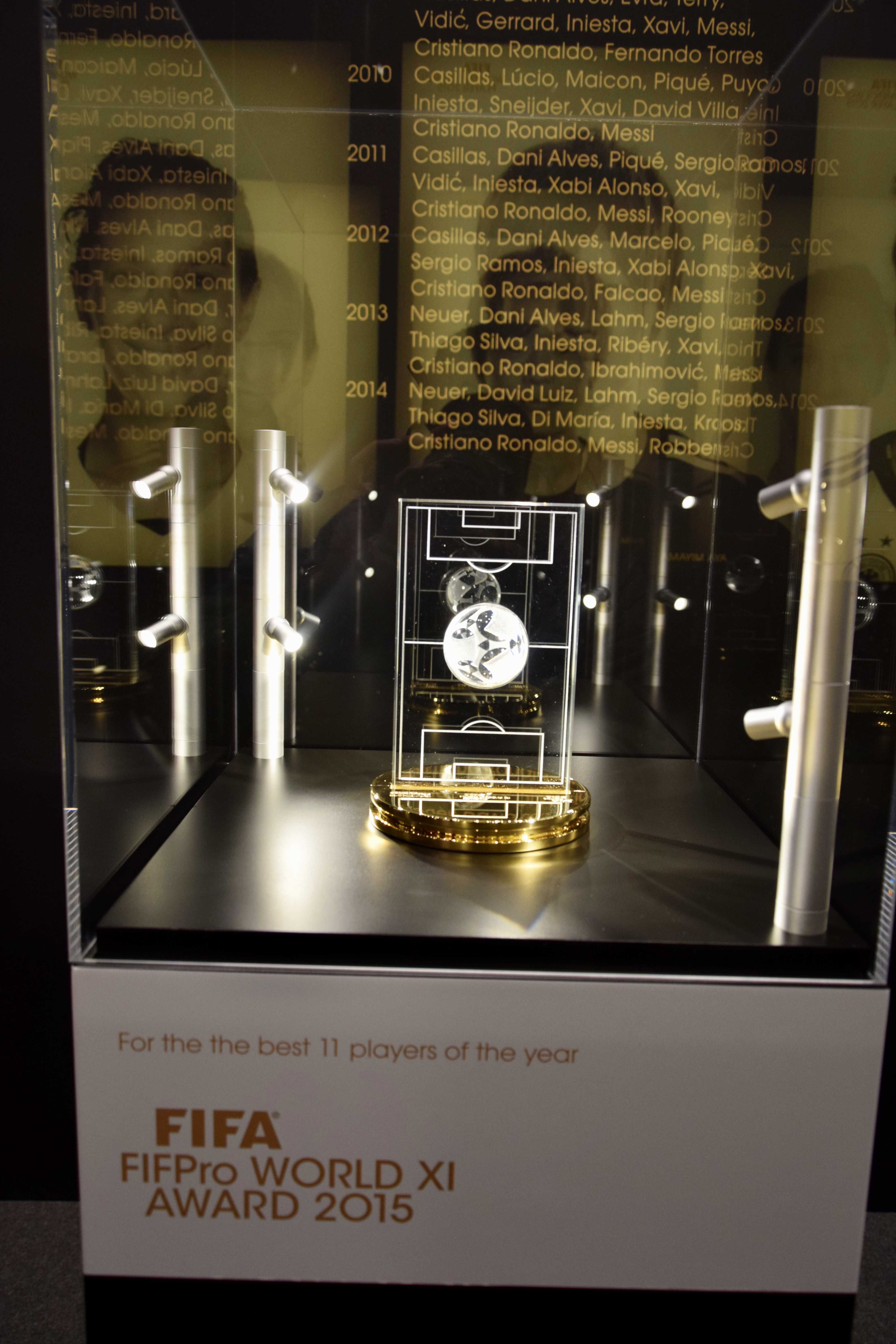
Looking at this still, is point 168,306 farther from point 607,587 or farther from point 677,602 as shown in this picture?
point 677,602

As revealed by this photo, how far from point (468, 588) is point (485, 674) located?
13cm

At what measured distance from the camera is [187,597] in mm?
1527

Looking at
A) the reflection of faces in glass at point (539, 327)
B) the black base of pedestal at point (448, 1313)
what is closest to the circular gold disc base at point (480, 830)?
the black base of pedestal at point (448, 1313)

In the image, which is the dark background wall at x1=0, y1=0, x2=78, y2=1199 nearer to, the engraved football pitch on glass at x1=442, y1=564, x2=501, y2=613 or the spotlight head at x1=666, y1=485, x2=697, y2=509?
the engraved football pitch on glass at x1=442, y1=564, x2=501, y2=613

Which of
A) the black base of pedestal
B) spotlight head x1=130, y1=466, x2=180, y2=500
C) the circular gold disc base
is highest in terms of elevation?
spotlight head x1=130, y1=466, x2=180, y2=500

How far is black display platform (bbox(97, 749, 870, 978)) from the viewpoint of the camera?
1.04 meters

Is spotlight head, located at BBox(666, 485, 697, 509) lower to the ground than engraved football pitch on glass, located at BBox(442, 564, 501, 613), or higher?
higher

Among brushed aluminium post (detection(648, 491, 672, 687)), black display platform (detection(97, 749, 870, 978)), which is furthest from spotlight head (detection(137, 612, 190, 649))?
brushed aluminium post (detection(648, 491, 672, 687))

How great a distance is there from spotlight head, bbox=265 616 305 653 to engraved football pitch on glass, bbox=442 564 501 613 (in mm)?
308

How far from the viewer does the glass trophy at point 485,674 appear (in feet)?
4.35

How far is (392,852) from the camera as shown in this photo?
1279 millimetres

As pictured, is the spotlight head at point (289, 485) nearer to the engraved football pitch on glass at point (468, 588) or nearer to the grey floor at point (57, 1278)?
the engraved football pitch on glass at point (468, 588)

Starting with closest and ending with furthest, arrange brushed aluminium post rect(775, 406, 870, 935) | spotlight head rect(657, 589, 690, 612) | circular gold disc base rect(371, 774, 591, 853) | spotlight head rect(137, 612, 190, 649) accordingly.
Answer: brushed aluminium post rect(775, 406, 870, 935)
circular gold disc base rect(371, 774, 591, 853)
spotlight head rect(137, 612, 190, 649)
spotlight head rect(657, 589, 690, 612)

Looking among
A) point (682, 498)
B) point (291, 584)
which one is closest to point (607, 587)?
point (682, 498)
